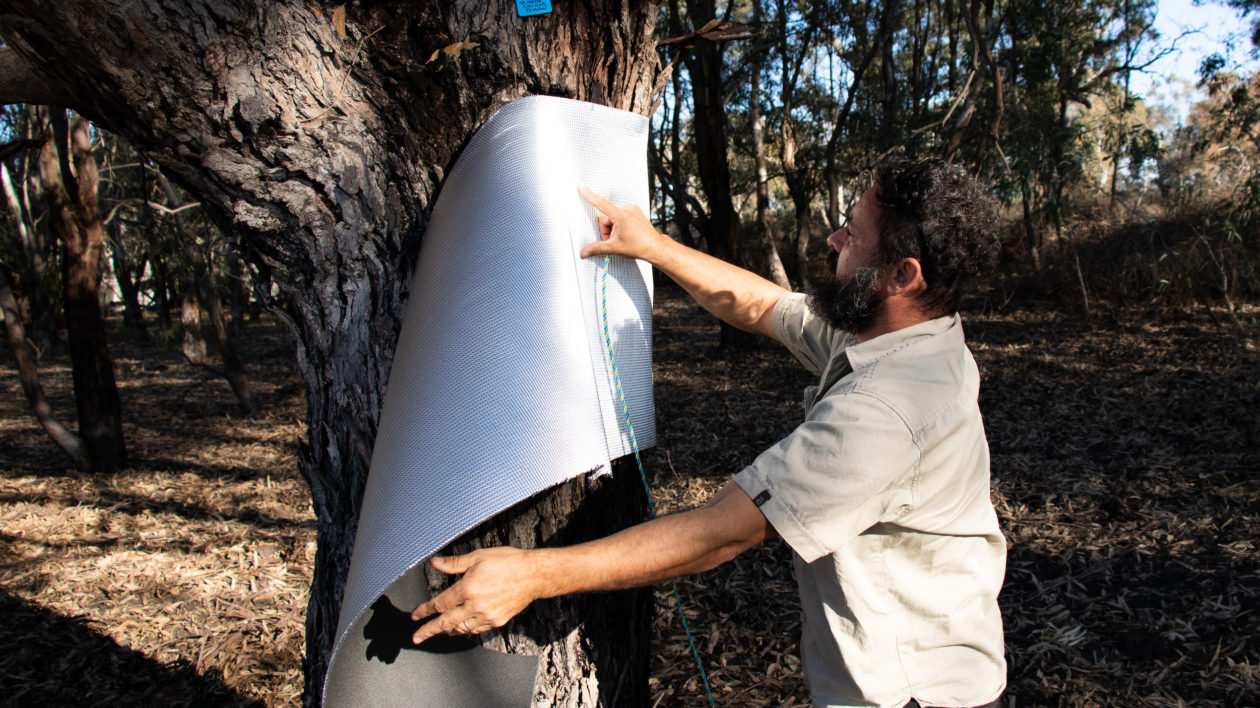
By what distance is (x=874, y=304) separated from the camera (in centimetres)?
164

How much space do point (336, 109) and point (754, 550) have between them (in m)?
3.23

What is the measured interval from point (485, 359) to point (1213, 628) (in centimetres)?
337

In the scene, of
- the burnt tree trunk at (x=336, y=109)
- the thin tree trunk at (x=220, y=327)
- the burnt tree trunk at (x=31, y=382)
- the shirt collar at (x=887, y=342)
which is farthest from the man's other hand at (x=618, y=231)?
the thin tree trunk at (x=220, y=327)

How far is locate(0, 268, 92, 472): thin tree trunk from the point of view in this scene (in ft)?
17.8

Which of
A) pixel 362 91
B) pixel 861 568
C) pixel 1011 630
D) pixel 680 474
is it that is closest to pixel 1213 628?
pixel 1011 630

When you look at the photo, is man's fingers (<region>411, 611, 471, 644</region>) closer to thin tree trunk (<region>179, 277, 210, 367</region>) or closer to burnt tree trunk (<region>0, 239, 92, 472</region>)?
burnt tree trunk (<region>0, 239, 92, 472</region>)

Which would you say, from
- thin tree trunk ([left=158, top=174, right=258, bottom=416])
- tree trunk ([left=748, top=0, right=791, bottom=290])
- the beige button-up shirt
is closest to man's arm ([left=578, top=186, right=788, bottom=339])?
the beige button-up shirt

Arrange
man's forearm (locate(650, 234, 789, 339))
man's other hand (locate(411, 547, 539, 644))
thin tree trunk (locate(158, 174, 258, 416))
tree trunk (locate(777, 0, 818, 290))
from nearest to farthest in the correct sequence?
man's other hand (locate(411, 547, 539, 644))
man's forearm (locate(650, 234, 789, 339))
thin tree trunk (locate(158, 174, 258, 416))
tree trunk (locate(777, 0, 818, 290))

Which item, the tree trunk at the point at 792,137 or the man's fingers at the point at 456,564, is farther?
the tree trunk at the point at 792,137

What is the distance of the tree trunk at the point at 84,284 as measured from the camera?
217 inches

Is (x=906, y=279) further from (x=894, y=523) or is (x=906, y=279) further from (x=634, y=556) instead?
(x=634, y=556)

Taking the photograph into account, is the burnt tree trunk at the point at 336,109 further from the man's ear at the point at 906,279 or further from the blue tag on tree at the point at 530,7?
the man's ear at the point at 906,279

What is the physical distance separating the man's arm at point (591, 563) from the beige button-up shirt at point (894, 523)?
67 millimetres

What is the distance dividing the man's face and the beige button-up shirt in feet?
0.28
